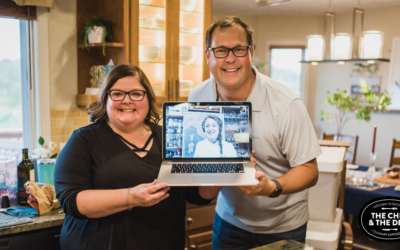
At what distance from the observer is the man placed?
1.35 metres

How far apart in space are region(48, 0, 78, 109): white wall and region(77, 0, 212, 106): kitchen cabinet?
0.16ft

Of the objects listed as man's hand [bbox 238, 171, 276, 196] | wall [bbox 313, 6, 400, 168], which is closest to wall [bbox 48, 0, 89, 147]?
man's hand [bbox 238, 171, 276, 196]

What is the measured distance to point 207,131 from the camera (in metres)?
1.41

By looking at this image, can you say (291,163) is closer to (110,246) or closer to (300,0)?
(110,246)

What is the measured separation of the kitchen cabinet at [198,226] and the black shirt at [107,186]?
43.1 inches

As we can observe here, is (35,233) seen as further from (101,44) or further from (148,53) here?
(148,53)

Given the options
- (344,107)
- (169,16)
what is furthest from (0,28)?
(344,107)

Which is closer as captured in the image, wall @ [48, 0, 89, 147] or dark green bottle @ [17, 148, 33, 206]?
dark green bottle @ [17, 148, 33, 206]

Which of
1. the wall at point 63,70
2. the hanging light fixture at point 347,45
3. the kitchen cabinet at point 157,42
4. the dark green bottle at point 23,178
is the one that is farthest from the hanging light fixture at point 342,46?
the dark green bottle at point 23,178

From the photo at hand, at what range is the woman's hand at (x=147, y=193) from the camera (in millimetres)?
1090

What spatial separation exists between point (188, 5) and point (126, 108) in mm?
1842

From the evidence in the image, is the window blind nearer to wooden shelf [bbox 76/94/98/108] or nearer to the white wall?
the white wall

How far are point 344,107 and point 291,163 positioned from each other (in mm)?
2588

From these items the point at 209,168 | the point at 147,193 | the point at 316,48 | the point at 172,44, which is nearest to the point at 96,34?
the point at 172,44
